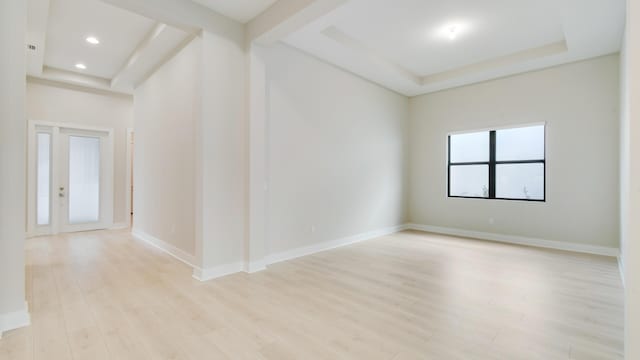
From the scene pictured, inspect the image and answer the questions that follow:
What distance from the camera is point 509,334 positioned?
2.27 metres

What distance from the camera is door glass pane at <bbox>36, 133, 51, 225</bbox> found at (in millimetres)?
5984

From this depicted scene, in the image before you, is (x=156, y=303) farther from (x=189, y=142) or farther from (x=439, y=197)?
(x=439, y=197)

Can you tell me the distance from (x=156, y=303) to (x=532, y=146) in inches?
250

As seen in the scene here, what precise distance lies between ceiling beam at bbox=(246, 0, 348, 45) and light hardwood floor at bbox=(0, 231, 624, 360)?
9.65 ft

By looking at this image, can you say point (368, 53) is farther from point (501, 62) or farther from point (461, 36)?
point (501, 62)

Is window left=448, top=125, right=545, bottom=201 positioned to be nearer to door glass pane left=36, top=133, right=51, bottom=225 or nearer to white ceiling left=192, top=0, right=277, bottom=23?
white ceiling left=192, top=0, right=277, bottom=23

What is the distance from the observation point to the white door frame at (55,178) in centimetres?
581

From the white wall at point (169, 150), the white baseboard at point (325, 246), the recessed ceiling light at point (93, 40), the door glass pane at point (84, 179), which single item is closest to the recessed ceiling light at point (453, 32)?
the white wall at point (169, 150)

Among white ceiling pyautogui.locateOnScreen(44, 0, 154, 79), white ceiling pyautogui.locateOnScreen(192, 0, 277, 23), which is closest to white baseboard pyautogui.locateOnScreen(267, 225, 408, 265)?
white ceiling pyautogui.locateOnScreen(192, 0, 277, 23)

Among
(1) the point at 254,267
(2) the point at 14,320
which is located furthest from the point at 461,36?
(2) the point at 14,320

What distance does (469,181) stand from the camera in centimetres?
638

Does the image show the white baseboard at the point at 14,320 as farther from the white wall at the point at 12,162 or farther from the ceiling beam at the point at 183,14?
the ceiling beam at the point at 183,14

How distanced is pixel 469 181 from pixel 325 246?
11.6 ft

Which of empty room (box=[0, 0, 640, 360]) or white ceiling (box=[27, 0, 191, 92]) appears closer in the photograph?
empty room (box=[0, 0, 640, 360])
